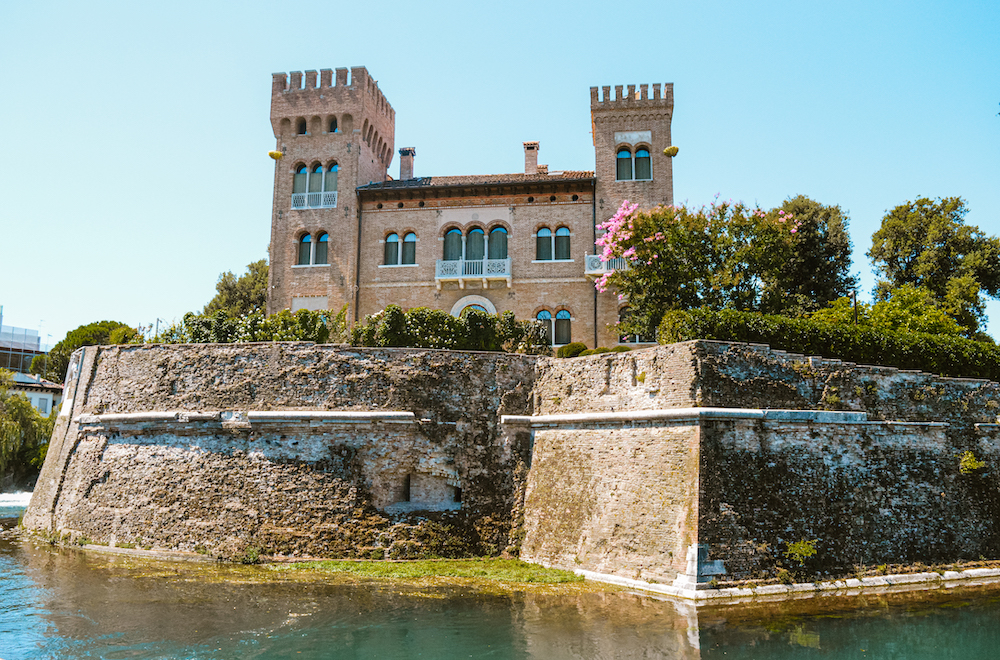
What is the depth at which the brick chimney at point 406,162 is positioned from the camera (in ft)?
105

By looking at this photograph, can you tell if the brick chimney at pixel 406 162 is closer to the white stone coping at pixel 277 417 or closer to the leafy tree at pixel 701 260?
the leafy tree at pixel 701 260

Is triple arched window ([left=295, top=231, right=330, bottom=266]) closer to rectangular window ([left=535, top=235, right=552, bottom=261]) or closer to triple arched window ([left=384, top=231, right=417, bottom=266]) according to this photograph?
triple arched window ([left=384, top=231, right=417, bottom=266])

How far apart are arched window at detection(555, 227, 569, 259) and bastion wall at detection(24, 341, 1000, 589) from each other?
43.8 feet

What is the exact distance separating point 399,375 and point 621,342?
1311 centimetres

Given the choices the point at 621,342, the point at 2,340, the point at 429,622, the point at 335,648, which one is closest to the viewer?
the point at 335,648

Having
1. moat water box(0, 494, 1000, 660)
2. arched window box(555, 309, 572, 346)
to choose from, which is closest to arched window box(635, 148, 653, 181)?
arched window box(555, 309, 572, 346)

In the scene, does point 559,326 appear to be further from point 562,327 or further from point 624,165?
point 624,165

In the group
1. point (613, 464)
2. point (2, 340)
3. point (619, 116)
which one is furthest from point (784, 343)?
point (2, 340)

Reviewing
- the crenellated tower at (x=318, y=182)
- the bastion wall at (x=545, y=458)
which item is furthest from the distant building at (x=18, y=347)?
the bastion wall at (x=545, y=458)

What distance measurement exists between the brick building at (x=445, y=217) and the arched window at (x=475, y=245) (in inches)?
1.8

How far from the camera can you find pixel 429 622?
10305 mm

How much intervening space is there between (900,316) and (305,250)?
21697mm

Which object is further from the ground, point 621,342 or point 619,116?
point 619,116

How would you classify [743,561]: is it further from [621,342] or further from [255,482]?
[621,342]
